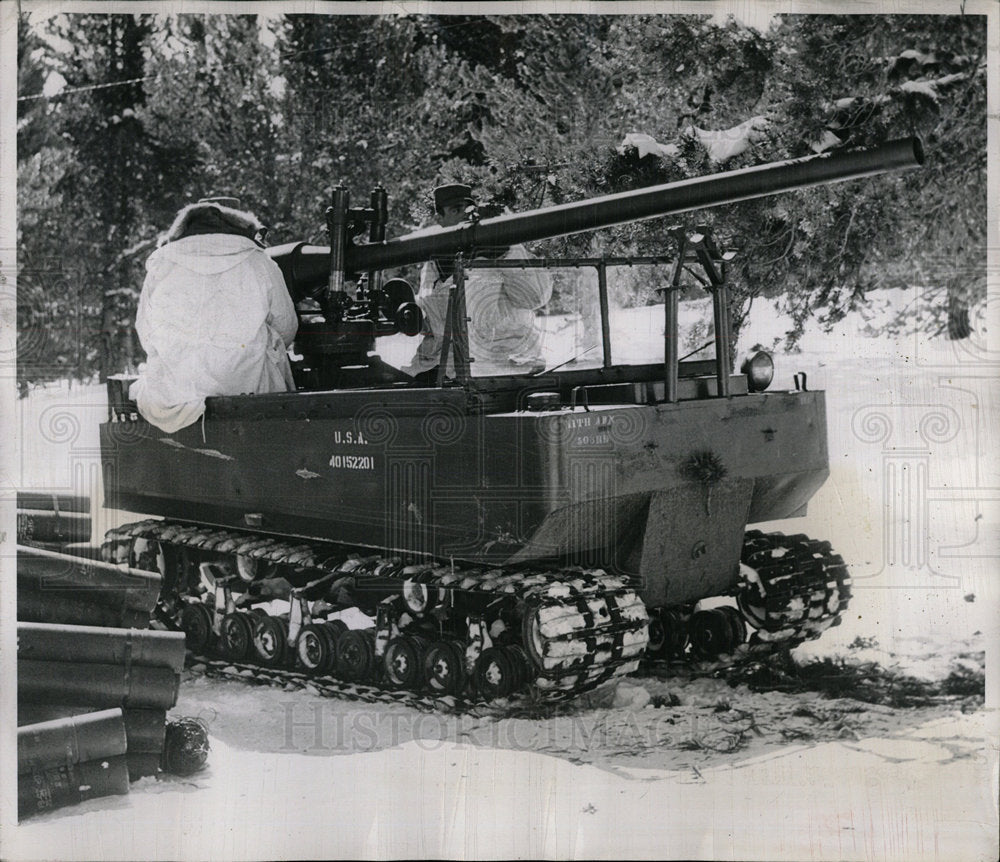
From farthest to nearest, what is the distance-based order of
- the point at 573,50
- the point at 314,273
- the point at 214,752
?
1. the point at 314,273
2. the point at 573,50
3. the point at 214,752

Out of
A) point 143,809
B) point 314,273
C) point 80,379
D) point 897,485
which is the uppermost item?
point 314,273

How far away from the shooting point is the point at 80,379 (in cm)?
636

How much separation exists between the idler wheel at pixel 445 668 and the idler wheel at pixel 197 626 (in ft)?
5.27

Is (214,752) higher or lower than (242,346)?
lower

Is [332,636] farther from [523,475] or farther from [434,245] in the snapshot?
[434,245]

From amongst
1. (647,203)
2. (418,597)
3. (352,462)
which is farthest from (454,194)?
(418,597)

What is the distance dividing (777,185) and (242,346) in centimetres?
295

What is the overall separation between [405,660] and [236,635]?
3.97ft

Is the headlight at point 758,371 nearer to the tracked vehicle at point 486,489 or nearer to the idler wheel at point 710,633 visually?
the tracked vehicle at point 486,489

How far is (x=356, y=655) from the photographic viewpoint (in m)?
6.55

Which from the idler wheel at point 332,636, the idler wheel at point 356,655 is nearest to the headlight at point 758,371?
the idler wheel at point 356,655

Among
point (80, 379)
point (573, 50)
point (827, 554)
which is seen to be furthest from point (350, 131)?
point (827, 554)

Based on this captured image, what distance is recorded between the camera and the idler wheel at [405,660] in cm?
626

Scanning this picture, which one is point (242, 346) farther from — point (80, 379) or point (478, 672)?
point (478, 672)
